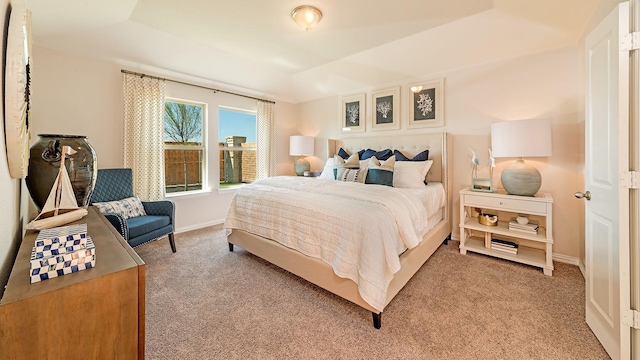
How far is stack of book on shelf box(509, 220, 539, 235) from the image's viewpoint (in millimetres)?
2553

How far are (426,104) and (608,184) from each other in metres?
2.44

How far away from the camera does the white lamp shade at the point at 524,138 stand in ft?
7.92

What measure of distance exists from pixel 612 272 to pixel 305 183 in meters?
2.39

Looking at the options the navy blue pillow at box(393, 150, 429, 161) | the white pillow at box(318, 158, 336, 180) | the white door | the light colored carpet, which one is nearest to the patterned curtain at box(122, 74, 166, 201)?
the light colored carpet

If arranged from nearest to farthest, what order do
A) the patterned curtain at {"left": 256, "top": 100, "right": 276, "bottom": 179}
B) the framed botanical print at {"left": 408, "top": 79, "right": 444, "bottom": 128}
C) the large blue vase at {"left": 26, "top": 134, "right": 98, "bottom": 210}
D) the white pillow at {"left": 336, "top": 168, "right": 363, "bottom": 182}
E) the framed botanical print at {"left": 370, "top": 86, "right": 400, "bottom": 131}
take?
the large blue vase at {"left": 26, "top": 134, "right": 98, "bottom": 210} → the white pillow at {"left": 336, "top": 168, "right": 363, "bottom": 182} → the framed botanical print at {"left": 408, "top": 79, "right": 444, "bottom": 128} → the framed botanical print at {"left": 370, "top": 86, "right": 400, "bottom": 131} → the patterned curtain at {"left": 256, "top": 100, "right": 276, "bottom": 179}

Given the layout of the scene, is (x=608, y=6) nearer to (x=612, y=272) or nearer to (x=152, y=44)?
(x=612, y=272)

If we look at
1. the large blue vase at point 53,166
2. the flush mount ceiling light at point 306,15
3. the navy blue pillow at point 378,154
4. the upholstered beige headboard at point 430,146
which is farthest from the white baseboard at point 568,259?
the large blue vase at point 53,166

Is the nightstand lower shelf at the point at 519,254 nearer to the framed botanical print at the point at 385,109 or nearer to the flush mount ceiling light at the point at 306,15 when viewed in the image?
the framed botanical print at the point at 385,109

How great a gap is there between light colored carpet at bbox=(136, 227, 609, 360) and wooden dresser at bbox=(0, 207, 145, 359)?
0.93 m

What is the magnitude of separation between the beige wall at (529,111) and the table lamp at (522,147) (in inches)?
15.1

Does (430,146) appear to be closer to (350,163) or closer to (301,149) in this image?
(350,163)

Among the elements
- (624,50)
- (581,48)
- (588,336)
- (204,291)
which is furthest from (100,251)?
(581,48)

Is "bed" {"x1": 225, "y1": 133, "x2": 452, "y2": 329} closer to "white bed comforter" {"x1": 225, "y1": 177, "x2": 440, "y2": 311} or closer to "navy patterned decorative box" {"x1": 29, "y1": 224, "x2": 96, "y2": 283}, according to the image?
"white bed comforter" {"x1": 225, "y1": 177, "x2": 440, "y2": 311}

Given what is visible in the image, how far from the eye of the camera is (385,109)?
4023mm
